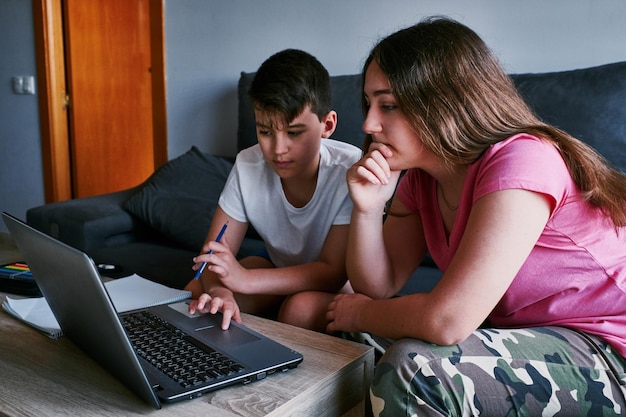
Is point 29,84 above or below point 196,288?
above

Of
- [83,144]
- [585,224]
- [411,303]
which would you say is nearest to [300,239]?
[411,303]

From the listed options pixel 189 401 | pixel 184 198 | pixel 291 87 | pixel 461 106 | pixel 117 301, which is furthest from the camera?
pixel 184 198

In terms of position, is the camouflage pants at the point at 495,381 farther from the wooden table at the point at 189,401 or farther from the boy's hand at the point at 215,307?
the boy's hand at the point at 215,307

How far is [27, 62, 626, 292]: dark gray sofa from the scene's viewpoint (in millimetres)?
1638

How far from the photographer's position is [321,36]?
248 centimetres

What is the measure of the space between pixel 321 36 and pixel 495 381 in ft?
6.34

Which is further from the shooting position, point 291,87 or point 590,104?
point 590,104

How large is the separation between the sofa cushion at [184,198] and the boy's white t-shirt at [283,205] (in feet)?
2.21

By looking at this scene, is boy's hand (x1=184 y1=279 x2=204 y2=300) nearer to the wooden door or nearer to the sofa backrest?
the sofa backrest

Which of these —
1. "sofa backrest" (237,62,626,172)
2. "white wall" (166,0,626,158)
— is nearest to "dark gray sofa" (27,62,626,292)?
"sofa backrest" (237,62,626,172)

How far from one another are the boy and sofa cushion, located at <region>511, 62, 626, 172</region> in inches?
25.0

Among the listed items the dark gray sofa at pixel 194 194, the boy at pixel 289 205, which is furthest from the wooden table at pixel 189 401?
the dark gray sofa at pixel 194 194

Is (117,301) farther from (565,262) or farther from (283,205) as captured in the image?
(565,262)

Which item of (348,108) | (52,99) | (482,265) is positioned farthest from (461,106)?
(52,99)
